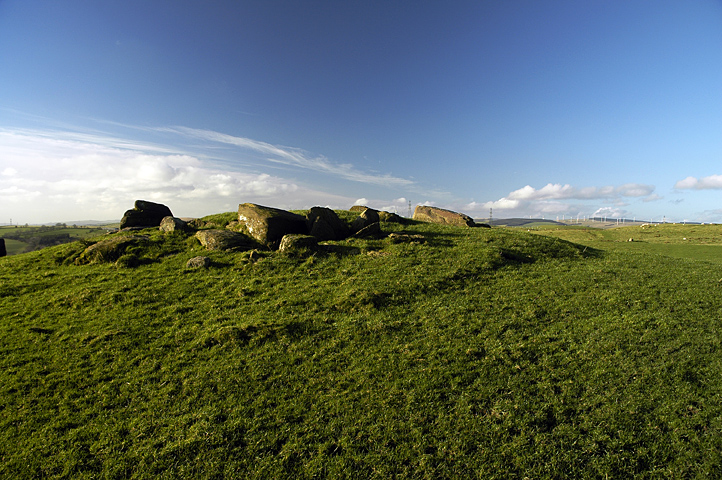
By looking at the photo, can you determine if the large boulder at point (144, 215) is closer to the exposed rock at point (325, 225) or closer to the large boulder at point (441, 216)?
the exposed rock at point (325, 225)

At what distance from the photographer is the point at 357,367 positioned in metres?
9.62

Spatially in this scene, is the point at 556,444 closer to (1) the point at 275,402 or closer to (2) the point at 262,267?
(1) the point at 275,402

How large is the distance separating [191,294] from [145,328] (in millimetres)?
3459

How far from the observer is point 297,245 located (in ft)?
70.8

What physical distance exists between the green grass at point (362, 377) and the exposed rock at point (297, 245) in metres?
4.16

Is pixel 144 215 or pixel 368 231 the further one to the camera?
pixel 144 215

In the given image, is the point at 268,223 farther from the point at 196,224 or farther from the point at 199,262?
the point at 196,224

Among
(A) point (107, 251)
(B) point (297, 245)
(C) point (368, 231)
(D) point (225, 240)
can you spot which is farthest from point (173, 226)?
(C) point (368, 231)

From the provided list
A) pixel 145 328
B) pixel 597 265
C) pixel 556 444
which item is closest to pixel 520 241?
pixel 597 265

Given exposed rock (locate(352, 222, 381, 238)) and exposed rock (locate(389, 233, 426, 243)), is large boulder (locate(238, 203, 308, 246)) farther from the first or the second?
exposed rock (locate(389, 233, 426, 243))

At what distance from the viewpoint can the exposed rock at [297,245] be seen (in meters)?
21.2

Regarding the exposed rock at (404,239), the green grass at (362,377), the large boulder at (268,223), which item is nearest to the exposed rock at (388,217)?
the exposed rock at (404,239)

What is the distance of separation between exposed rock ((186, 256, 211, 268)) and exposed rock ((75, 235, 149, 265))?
22.4ft

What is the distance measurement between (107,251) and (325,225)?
1676cm
